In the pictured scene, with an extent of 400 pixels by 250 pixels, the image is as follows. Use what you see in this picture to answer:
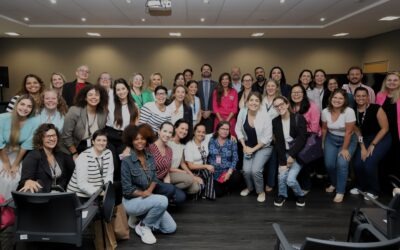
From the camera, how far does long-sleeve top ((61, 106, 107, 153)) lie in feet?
10.4

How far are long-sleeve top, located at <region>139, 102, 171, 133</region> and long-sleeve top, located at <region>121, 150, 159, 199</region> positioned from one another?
1.02m

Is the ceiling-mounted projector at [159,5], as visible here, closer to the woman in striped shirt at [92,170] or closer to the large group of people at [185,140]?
the large group of people at [185,140]

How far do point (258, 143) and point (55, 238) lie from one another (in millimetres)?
2754

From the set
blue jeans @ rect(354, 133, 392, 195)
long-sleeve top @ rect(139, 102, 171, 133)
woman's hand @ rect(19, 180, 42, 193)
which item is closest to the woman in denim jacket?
woman's hand @ rect(19, 180, 42, 193)

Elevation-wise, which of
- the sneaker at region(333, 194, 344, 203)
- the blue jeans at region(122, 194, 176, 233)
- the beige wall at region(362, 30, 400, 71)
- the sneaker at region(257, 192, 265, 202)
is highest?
the beige wall at region(362, 30, 400, 71)

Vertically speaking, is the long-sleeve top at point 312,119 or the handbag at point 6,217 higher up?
the long-sleeve top at point 312,119

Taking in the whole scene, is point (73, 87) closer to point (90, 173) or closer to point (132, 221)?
point (90, 173)

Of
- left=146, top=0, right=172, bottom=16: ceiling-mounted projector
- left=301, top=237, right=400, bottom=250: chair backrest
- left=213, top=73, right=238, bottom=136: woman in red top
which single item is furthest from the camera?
left=146, top=0, right=172, bottom=16: ceiling-mounted projector

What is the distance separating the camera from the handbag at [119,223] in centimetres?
271

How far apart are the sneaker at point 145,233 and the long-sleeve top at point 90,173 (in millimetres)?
604

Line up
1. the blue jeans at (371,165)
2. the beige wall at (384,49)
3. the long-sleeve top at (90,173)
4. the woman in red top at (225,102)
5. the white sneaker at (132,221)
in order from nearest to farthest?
the long-sleeve top at (90,173)
the white sneaker at (132,221)
the blue jeans at (371,165)
the woman in red top at (225,102)
the beige wall at (384,49)

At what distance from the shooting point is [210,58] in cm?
1000

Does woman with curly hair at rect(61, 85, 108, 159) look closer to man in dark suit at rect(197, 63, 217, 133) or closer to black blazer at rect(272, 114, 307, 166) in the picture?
man in dark suit at rect(197, 63, 217, 133)

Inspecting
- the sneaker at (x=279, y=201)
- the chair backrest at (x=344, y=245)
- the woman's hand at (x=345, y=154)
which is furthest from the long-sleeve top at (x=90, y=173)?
the woman's hand at (x=345, y=154)
